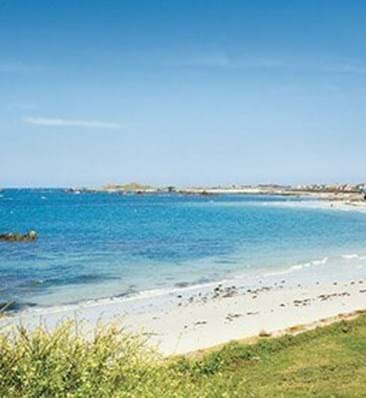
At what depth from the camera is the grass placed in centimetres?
1060

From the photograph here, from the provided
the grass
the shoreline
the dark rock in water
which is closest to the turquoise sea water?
the dark rock in water

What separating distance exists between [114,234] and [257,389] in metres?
Answer: 68.8

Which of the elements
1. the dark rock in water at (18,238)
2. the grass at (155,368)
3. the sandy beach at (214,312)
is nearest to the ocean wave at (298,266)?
the sandy beach at (214,312)

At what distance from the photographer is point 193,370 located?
18.3 meters

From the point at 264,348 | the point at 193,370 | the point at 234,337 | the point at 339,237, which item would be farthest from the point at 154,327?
the point at 339,237

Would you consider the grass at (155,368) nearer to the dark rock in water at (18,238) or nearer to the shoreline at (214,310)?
the shoreline at (214,310)

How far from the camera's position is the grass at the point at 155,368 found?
417 inches

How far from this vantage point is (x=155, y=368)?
1204 cm

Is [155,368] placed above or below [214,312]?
above

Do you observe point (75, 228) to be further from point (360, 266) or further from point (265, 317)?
point (265, 317)

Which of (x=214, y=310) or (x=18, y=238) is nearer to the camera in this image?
(x=214, y=310)

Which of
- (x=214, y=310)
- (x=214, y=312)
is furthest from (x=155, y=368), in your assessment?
(x=214, y=310)

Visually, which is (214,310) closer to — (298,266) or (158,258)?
(298,266)

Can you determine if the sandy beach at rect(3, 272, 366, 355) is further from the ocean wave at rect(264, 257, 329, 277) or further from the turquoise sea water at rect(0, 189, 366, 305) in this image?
the ocean wave at rect(264, 257, 329, 277)
